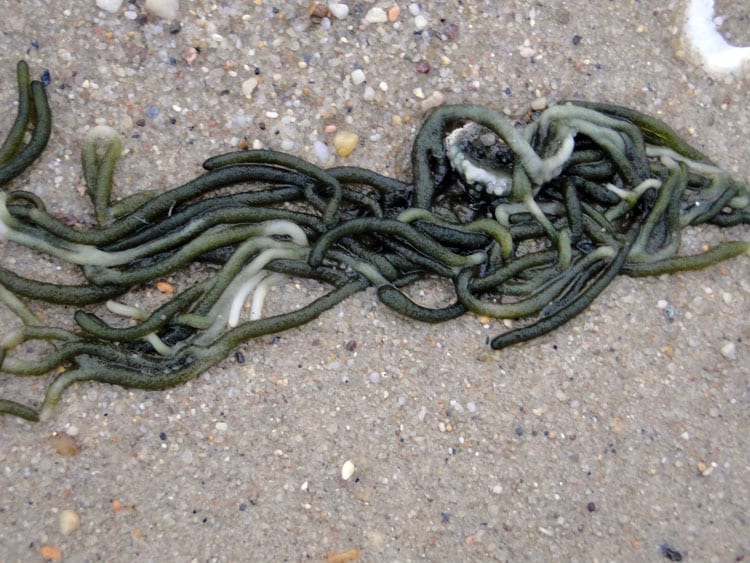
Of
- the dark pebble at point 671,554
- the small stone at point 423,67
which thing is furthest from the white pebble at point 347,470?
the small stone at point 423,67

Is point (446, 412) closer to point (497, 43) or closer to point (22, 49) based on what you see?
point (497, 43)

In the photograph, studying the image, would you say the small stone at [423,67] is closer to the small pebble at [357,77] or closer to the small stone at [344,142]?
the small pebble at [357,77]

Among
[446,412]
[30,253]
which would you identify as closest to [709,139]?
[446,412]

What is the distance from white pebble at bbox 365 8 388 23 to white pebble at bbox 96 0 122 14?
3.65 feet

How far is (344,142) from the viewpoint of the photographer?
304 centimetres

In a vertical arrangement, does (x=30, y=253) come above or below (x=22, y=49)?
below

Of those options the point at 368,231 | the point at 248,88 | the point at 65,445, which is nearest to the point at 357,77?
the point at 248,88

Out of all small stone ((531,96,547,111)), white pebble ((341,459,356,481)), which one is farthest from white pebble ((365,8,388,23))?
white pebble ((341,459,356,481))

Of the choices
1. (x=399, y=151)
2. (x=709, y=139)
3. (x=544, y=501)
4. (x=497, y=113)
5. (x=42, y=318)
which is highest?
(x=709, y=139)

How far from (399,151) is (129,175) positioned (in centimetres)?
118

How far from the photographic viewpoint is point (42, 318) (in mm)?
2773

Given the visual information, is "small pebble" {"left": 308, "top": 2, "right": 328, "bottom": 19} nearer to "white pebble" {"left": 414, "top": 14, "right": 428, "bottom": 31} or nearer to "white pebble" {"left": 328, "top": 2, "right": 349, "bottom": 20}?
"white pebble" {"left": 328, "top": 2, "right": 349, "bottom": 20}

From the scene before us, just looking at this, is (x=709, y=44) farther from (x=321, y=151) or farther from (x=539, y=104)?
(x=321, y=151)

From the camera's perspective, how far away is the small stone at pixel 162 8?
3045 mm
